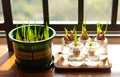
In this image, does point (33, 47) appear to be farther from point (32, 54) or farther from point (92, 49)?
point (92, 49)

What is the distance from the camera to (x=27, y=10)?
3.56ft

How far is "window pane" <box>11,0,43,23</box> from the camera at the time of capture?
106cm

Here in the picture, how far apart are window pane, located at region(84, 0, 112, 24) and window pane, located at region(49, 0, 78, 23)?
0.05 meters

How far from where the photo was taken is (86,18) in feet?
3.57

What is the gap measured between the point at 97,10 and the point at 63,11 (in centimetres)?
16

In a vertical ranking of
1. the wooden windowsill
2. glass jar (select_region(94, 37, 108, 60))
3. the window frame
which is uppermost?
the window frame

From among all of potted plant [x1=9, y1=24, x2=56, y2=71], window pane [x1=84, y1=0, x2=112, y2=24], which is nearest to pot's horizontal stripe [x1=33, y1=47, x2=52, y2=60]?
potted plant [x1=9, y1=24, x2=56, y2=71]

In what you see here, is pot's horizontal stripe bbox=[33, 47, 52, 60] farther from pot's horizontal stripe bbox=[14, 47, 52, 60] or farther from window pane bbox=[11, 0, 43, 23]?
window pane bbox=[11, 0, 43, 23]

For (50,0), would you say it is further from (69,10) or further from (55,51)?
(55,51)

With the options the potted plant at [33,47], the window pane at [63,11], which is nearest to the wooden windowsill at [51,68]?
the potted plant at [33,47]

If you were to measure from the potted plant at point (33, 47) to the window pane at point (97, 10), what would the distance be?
0.81 ft

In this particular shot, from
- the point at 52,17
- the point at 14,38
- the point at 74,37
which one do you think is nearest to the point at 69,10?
the point at 52,17

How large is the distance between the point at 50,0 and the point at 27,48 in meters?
0.30

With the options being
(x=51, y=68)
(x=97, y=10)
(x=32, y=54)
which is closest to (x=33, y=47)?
(x=32, y=54)
